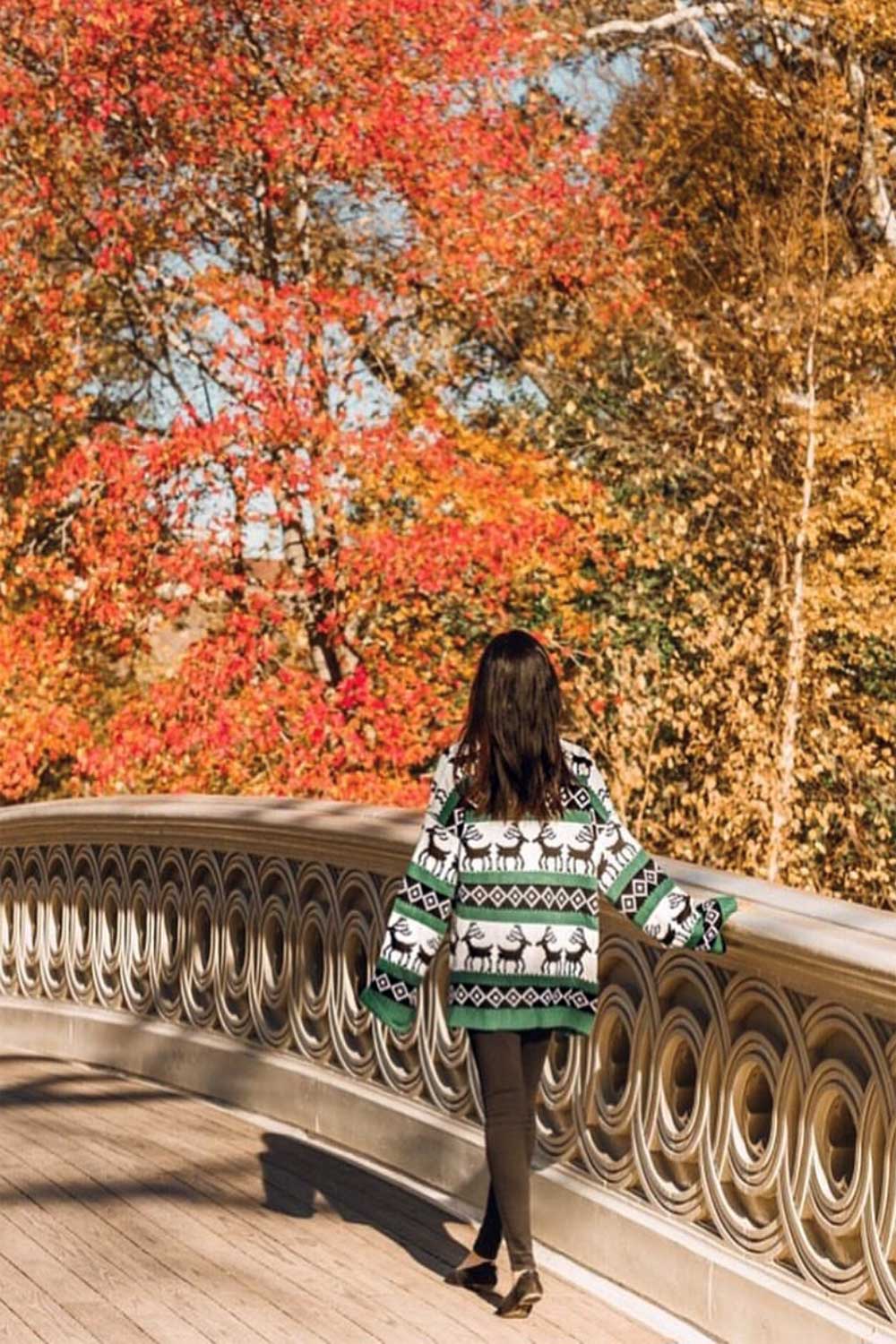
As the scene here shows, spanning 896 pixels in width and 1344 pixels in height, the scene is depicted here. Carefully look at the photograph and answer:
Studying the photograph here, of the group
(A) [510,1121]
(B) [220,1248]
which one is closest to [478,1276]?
(A) [510,1121]

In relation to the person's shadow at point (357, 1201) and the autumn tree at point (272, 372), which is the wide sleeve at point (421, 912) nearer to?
the person's shadow at point (357, 1201)

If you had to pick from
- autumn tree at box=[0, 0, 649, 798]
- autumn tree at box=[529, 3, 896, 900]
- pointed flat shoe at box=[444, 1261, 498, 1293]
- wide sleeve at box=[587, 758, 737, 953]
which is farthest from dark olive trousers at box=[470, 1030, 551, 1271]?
autumn tree at box=[0, 0, 649, 798]

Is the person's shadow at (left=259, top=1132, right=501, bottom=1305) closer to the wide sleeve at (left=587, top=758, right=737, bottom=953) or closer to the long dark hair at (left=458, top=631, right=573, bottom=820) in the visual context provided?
the wide sleeve at (left=587, top=758, right=737, bottom=953)

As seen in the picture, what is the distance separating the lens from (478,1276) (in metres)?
5.49

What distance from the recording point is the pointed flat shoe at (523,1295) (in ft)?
17.2

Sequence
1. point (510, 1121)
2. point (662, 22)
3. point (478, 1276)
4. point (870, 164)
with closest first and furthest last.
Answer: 1. point (510, 1121)
2. point (478, 1276)
3. point (870, 164)
4. point (662, 22)

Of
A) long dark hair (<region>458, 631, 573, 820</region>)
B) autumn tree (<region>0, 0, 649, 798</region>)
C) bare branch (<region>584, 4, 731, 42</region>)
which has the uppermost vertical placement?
bare branch (<region>584, 4, 731, 42</region>)

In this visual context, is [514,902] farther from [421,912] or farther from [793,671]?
[793,671]

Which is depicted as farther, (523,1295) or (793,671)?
(793,671)

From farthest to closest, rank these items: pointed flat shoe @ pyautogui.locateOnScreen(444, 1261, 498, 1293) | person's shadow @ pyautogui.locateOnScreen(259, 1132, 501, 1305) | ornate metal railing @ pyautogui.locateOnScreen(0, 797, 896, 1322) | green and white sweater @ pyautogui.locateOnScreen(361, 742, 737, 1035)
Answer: person's shadow @ pyautogui.locateOnScreen(259, 1132, 501, 1305)
pointed flat shoe @ pyautogui.locateOnScreen(444, 1261, 498, 1293)
green and white sweater @ pyautogui.locateOnScreen(361, 742, 737, 1035)
ornate metal railing @ pyautogui.locateOnScreen(0, 797, 896, 1322)

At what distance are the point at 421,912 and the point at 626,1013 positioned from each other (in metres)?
0.89

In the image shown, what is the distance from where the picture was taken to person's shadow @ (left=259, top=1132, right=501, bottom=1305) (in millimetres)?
6027

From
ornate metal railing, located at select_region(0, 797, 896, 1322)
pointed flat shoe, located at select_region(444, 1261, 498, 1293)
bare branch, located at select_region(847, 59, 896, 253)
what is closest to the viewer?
ornate metal railing, located at select_region(0, 797, 896, 1322)

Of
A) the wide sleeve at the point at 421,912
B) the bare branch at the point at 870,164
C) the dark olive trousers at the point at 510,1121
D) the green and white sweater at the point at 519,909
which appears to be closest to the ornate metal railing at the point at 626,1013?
the green and white sweater at the point at 519,909
